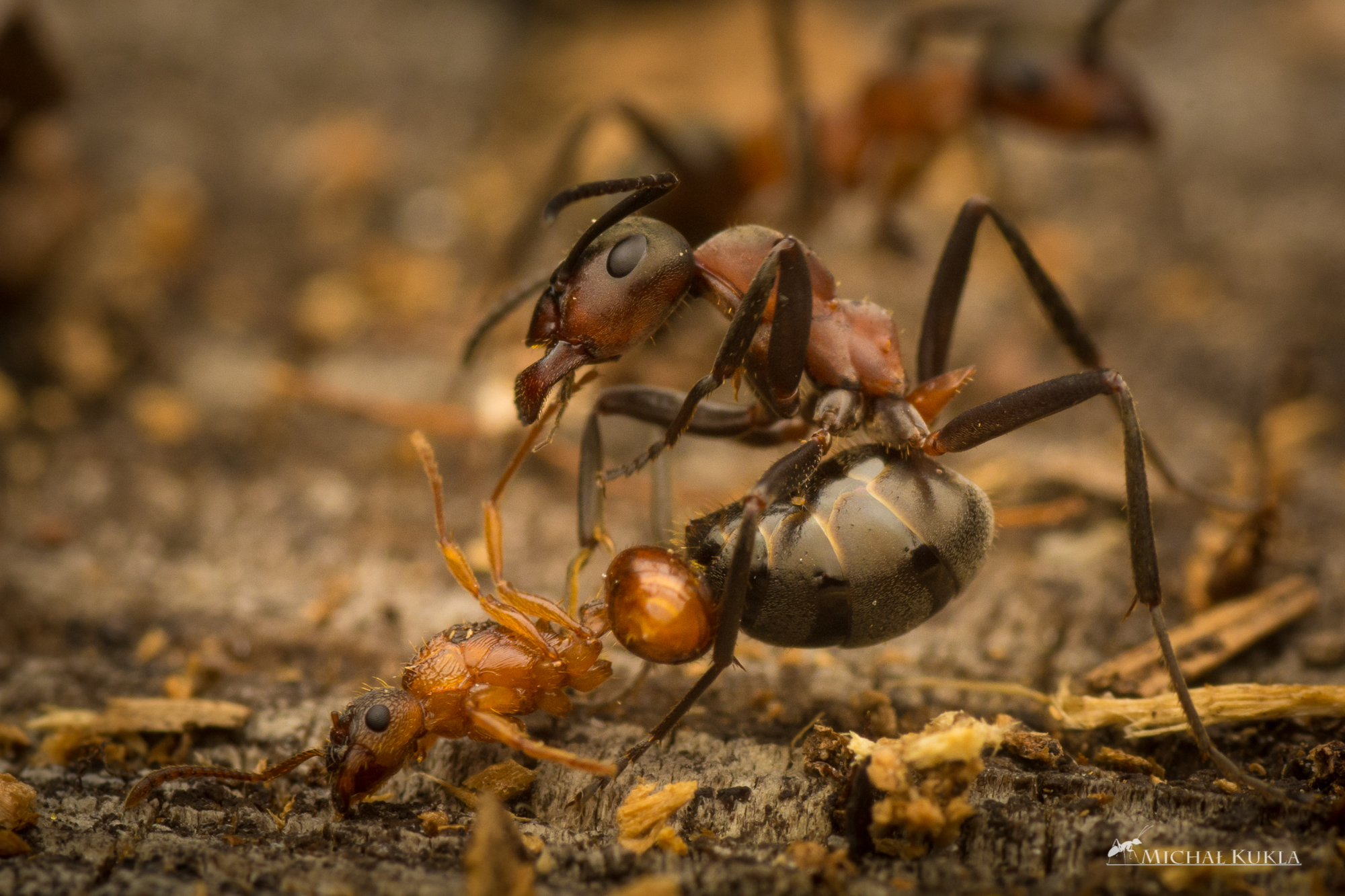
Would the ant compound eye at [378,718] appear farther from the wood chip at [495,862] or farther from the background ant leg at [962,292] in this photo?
the background ant leg at [962,292]

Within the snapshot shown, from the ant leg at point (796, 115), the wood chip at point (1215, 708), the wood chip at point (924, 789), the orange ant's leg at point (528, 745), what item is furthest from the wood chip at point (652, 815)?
the ant leg at point (796, 115)

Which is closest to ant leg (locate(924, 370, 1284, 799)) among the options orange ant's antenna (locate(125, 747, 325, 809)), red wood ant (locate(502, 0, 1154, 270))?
orange ant's antenna (locate(125, 747, 325, 809))

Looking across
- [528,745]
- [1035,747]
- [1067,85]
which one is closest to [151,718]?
[528,745]

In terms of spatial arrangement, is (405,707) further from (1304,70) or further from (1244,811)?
(1304,70)

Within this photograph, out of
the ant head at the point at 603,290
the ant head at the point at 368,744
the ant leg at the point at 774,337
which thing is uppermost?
A: the ant head at the point at 603,290

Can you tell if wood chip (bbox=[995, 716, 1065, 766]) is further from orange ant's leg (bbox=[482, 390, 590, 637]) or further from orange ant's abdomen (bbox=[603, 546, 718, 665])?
orange ant's leg (bbox=[482, 390, 590, 637])
